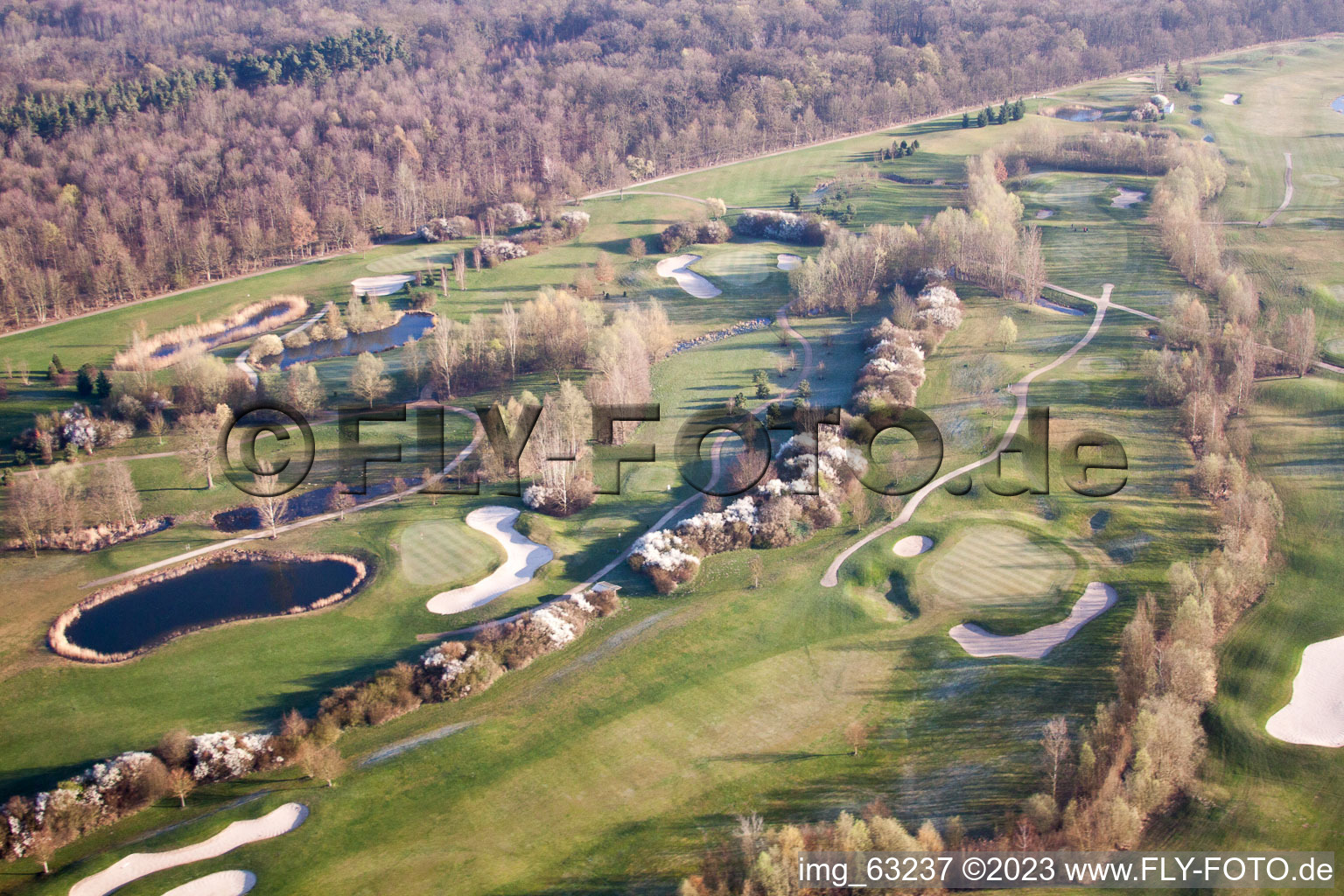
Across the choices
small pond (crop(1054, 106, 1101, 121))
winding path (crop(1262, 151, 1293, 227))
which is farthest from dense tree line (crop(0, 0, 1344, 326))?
winding path (crop(1262, 151, 1293, 227))

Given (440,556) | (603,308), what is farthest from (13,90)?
(440,556)

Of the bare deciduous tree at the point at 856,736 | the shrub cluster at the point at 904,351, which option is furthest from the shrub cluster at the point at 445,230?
the bare deciduous tree at the point at 856,736

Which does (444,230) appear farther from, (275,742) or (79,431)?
(275,742)

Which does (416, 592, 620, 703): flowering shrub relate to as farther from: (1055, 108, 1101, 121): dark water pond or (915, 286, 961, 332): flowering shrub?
(1055, 108, 1101, 121): dark water pond

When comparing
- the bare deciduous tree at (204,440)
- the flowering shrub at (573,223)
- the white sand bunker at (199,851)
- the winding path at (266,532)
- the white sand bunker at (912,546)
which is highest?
the flowering shrub at (573,223)

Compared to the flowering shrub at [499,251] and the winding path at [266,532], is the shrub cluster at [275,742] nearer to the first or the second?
the winding path at [266,532]

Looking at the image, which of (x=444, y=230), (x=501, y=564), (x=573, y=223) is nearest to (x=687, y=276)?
(x=573, y=223)
